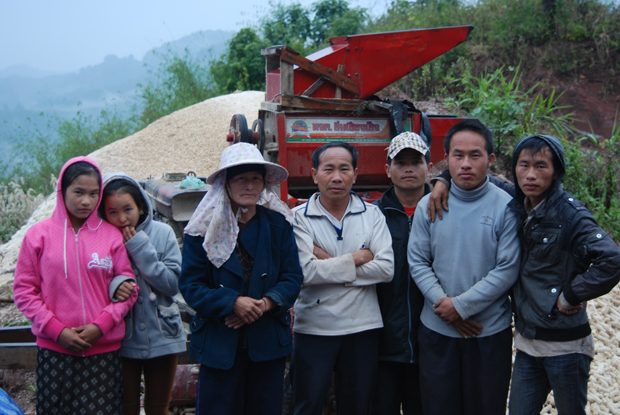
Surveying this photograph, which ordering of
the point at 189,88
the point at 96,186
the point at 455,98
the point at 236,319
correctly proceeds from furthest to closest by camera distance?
1. the point at 189,88
2. the point at 455,98
3. the point at 96,186
4. the point at 236,319

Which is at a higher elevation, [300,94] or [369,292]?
[300,94]

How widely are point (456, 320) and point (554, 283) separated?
1.54ft

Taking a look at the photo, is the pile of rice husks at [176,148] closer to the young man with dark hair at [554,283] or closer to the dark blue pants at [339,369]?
the young man with dark hair at [554,283]

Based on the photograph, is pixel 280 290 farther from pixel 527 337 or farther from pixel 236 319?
pixel 527 337

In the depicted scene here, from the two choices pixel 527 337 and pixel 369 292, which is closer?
pixel 527 337

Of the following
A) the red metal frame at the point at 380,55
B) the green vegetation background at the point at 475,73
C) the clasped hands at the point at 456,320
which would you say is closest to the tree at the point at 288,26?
the green vegetation background at the point at 475,73

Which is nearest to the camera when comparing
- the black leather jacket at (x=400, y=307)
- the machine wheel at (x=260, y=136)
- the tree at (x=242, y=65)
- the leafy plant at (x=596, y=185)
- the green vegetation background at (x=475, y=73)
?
the black leather jacket at (x=400, y=307)

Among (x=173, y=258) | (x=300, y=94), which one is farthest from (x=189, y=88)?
(x=173, y=258)

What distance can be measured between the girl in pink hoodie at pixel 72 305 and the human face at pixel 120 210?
127 millimetres

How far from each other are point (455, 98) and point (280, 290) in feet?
25.3

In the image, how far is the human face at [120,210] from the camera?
2510 millimetres

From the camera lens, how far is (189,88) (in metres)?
14.2

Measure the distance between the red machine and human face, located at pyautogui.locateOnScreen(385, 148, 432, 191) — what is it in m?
1.58

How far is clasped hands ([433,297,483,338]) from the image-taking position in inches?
91.7
